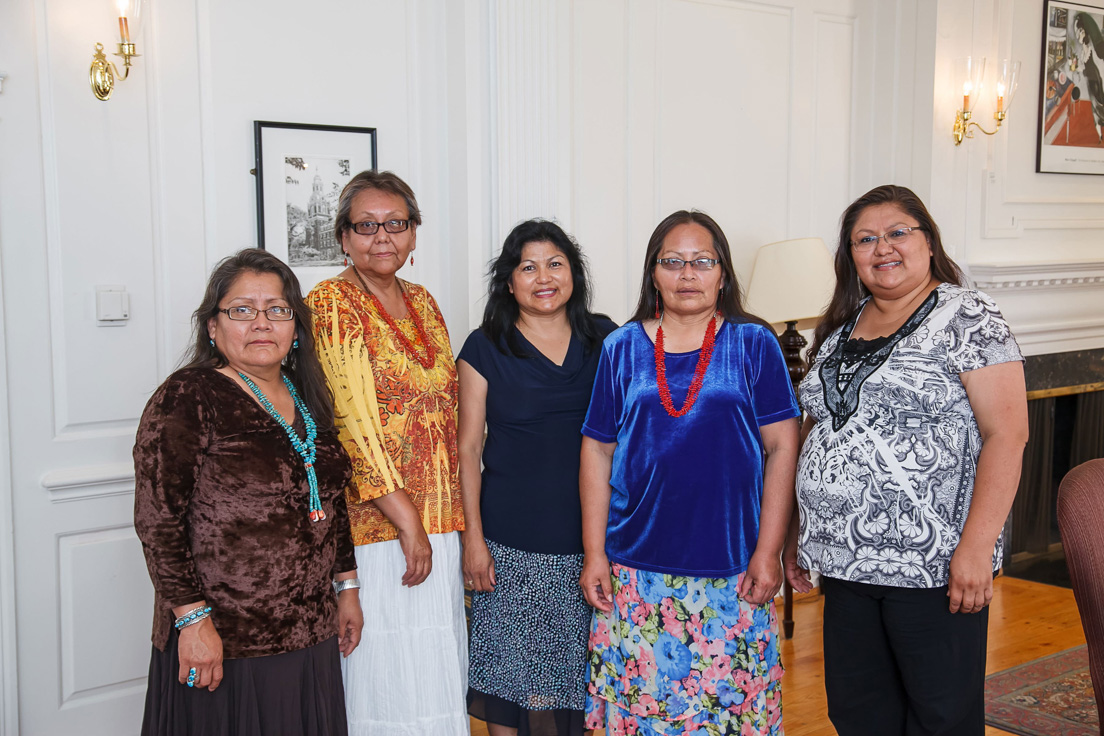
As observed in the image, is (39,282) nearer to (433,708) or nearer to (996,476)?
(433,708)

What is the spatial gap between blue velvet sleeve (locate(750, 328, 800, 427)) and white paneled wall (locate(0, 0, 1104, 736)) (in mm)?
1319

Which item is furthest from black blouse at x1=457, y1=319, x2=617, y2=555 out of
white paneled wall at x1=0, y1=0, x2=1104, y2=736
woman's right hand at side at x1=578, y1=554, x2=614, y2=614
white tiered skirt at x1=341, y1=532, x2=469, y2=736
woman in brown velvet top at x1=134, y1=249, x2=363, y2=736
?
white paneled wall at x1=0, y1=0, x2=1104, y2=736

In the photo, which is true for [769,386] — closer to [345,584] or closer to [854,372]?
[854,372]

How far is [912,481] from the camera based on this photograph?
177cm

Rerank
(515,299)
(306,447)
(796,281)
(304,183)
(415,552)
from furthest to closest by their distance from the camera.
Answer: (796,281)
(304,183)
(515,299)
(415,552)
(306,447)

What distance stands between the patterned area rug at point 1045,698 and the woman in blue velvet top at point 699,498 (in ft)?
4.56

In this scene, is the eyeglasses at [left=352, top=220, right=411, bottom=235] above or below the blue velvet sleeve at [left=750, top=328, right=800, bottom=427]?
above

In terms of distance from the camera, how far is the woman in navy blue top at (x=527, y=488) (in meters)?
2.18

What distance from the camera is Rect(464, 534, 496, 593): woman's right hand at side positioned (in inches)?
87.1

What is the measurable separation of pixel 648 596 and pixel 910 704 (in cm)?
60

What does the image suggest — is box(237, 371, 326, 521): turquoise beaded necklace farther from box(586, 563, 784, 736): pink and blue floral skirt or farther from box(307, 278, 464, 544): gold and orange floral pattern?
box(586, 563, 784, 736): pink and blue floral skirt

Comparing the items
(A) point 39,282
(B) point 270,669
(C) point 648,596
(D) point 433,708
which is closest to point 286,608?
(B) point 270,669

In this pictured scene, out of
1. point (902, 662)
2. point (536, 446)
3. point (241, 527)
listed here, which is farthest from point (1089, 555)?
point (241, 527)

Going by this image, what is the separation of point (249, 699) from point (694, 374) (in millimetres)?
1142
